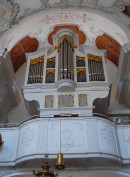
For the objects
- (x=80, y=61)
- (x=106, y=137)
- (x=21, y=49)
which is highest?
(x=21, y=49)

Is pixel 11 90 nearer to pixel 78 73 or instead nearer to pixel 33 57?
pixel 33 57

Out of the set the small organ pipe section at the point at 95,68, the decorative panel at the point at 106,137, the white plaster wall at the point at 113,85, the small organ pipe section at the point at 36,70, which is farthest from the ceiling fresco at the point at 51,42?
the decorative panel at the point at 106,137

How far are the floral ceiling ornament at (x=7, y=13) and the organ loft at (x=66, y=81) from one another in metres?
1.97

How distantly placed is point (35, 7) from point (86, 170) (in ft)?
25.6

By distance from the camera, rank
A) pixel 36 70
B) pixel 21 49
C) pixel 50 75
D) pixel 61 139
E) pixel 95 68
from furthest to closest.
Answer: pixel 21 49 → pixel 36 70 → pixel 95 68 → pixel 50 75 → pixel 61 139

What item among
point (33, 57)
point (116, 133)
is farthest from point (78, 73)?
point (116, 133)

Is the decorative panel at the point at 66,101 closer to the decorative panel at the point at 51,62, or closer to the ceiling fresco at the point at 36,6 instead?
the decorative panel at the point at 51,62

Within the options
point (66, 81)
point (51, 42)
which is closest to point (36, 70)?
point (66, 81)

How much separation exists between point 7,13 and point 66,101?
527cm

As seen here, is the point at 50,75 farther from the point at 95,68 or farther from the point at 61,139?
the point at 61,139

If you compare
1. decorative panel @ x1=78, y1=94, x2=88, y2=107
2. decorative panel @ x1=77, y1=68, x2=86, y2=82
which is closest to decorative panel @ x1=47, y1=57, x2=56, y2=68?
decorative panel @ x1=77, y1=68, x2=86, y2=82

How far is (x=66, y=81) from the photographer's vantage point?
10.7 metres

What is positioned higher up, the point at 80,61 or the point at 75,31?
the point at 75,31

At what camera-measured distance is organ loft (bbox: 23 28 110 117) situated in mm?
10545
